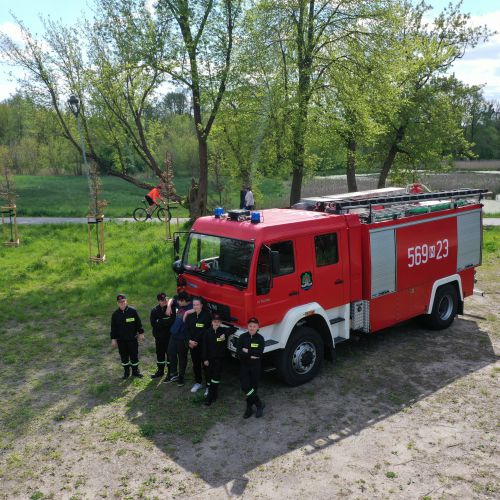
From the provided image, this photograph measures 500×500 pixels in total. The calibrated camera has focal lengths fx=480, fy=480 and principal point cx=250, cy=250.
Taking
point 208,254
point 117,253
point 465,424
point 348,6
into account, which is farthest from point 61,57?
point 465,424

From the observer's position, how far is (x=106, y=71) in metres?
19.7

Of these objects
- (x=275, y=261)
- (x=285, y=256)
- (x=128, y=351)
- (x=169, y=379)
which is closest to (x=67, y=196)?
(x=128, y=351)

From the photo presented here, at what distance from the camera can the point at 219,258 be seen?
8.36 meters

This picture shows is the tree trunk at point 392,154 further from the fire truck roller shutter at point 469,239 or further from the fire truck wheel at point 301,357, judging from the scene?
the fire truck wheel at point 301,357

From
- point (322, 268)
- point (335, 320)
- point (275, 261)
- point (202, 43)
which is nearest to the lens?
point (275, 261)

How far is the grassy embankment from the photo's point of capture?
30.5 metres

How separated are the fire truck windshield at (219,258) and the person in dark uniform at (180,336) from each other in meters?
0.58

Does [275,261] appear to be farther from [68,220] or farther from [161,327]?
[68,220]

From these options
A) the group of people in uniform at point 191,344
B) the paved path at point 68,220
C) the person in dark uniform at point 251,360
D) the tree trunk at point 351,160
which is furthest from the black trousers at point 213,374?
the paved path at point 68,220

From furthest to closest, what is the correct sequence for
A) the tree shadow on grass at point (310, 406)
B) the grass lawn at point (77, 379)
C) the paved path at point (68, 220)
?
the paved path at point (68, 220) < the grass lawn at point (77, 379) < the tree shadow on grass at point (310, 406)

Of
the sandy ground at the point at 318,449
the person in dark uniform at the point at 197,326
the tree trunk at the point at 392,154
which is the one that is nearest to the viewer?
the sandy ground at the point at 318,449

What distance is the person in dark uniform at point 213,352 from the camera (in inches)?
298

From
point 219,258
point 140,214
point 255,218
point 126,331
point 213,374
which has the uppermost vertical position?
point 255,218

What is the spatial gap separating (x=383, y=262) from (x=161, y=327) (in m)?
4.34
